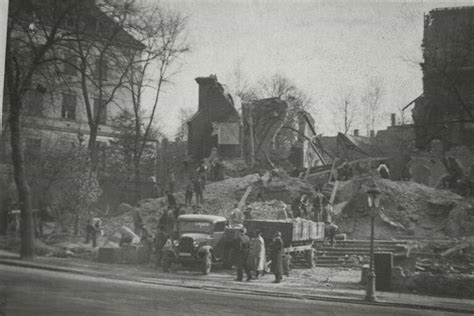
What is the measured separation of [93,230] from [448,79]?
5529 millimetres

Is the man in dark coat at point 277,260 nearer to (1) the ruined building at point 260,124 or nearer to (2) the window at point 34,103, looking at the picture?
(1) the ruined building at point 260,124

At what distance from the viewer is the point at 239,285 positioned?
8203 millimetres

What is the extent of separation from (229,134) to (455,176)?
3761 mm

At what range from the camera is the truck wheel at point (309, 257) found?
32.6ft

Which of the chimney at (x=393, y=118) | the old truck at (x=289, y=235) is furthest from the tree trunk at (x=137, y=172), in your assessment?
the chimney at (x=393, y=118)

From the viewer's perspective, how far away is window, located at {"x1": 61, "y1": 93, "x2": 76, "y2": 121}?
8.13 meters

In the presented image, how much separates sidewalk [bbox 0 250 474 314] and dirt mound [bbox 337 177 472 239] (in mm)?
1776

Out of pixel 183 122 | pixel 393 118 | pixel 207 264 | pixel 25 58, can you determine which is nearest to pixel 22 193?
pixel 25 58

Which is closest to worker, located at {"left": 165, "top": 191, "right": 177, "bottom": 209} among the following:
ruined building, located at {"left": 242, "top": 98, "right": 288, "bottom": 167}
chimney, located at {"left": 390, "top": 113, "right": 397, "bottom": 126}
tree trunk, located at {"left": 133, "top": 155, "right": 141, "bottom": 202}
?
tree trunk, located at {"left": 133, "top": 155, "right": 141, "bottom": 202}

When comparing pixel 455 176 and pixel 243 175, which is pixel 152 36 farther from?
pixel 455 176

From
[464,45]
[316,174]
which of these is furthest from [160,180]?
[316,174]

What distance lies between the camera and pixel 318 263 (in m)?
10.2

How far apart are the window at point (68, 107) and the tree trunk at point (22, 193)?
2.21ft

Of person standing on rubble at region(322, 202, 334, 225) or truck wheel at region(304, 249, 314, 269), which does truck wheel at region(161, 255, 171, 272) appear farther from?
person standing on rubble at region(322, 202, 334, 225)
